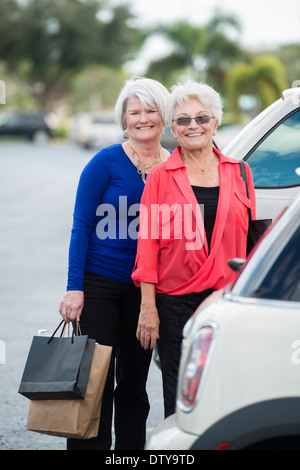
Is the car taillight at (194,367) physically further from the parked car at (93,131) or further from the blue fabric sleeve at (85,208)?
the parked car at (93,131)

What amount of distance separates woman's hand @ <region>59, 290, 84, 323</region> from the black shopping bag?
18 cm

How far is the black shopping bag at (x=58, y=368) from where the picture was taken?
10.7ft

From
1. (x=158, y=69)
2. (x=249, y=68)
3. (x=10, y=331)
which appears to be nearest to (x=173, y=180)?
(x=10, y=331)

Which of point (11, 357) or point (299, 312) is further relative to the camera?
point (11, 357)

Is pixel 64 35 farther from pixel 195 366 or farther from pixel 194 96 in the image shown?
pixel 195 366

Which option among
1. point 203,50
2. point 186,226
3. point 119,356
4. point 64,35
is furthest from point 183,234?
point 64,35

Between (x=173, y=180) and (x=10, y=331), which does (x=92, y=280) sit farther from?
(x=10, y=331)

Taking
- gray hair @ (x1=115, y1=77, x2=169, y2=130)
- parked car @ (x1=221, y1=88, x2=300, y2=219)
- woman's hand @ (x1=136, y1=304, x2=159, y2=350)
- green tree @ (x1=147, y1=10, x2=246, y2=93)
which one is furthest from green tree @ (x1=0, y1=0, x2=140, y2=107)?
woman's hand @ (x1=136, y1=304, x2=159, y2=350)

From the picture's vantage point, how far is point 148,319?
3361 millimetres

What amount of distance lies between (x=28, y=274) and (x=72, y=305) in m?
6.16

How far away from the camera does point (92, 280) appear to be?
3.66 m

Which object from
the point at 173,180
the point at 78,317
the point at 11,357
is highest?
the point at 173,180
